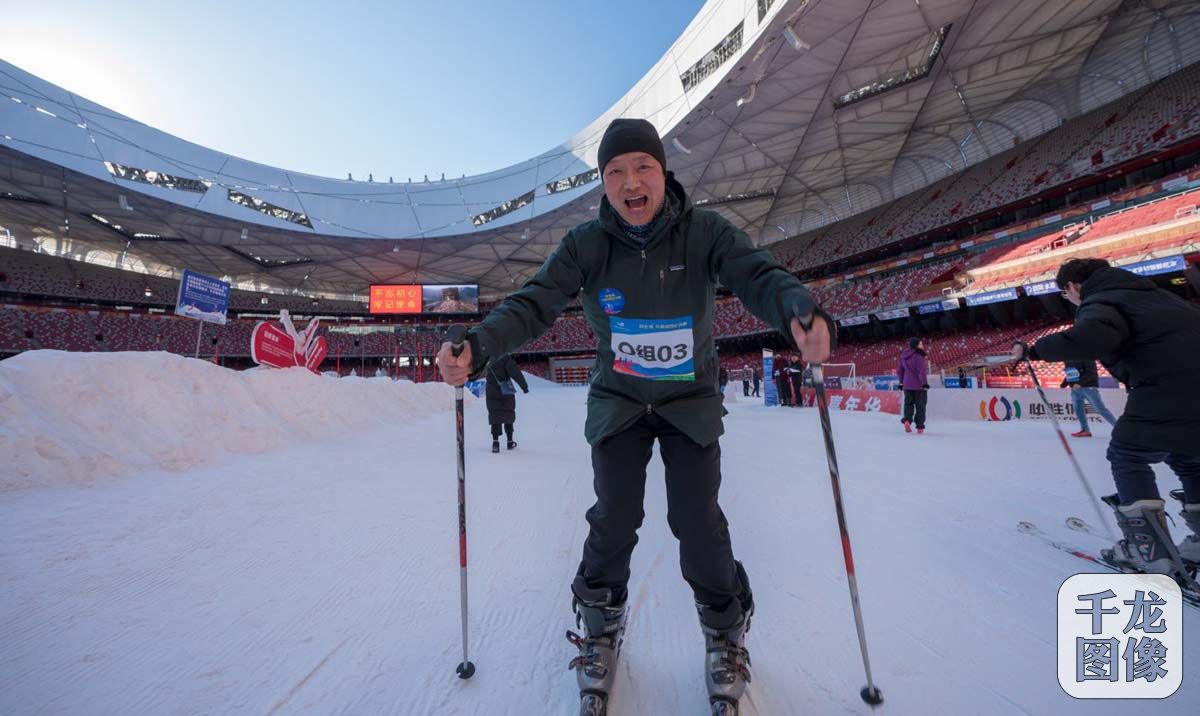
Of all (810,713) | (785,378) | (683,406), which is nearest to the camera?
(810,713)

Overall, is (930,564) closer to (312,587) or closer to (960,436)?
(312,587)

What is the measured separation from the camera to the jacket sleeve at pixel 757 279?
1.18 meters

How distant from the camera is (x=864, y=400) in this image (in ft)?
39.2

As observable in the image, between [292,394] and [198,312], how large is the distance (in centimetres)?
626

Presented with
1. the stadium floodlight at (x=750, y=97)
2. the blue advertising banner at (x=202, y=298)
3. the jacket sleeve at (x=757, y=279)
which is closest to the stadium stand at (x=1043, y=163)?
the stadium floodlight at (x=750, y=97)

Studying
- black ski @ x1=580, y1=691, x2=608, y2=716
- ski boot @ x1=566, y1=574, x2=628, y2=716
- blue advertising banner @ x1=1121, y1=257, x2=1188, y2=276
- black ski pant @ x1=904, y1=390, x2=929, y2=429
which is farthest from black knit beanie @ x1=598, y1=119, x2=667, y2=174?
blue advertising banner @ x1=1121, y1=257, x2=1188, y2=276

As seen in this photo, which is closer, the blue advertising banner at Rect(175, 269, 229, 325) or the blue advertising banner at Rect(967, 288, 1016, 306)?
the blue advertising banner at Rect(175, 269, 229, 325)

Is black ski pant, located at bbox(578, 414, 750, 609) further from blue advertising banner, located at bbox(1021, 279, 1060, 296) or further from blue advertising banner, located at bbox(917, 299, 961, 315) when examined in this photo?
blue advertising banner, located at bbox(917, 299, 961, 315)

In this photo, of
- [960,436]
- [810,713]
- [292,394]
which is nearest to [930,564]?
[810,713]

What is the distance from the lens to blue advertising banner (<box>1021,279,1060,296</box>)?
15.8 meters

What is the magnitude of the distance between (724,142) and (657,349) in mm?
20583

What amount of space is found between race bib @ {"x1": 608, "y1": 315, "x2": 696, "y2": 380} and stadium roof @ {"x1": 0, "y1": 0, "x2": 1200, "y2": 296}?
46.7 feet

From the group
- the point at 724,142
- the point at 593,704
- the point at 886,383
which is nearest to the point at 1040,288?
the point at 886,383

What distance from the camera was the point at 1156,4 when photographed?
16172 millimetres
